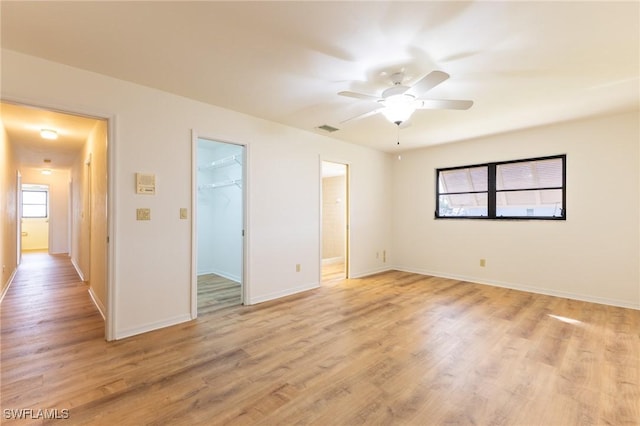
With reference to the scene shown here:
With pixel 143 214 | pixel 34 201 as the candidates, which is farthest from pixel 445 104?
pixel 34 201

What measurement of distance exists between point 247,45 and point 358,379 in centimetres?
266

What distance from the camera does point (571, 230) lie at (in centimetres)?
410

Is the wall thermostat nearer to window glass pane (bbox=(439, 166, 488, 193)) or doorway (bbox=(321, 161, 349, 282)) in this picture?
doorway (bbox=(321, 161, 349, 282))

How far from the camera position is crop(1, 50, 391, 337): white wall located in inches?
104

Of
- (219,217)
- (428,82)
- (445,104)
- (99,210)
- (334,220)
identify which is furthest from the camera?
(334,220)

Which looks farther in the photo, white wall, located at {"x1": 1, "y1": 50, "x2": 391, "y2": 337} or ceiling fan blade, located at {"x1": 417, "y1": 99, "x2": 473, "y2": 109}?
white wall, located at {"x1": 1, "y1": 50, "x2": 391, "y2": 337}

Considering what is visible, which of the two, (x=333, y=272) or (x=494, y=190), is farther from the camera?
(x=333, y=272)

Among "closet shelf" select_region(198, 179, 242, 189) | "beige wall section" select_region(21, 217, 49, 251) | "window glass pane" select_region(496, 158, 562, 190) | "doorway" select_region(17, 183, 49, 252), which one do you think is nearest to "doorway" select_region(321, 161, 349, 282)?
"closet shelf" select_region(198, 179, 242, 189)

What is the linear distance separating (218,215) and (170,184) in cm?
263

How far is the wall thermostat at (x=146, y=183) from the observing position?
294 cm

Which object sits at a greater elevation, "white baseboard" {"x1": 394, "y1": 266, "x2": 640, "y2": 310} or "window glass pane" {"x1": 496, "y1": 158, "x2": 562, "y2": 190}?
"window glass pane" {"x1": 496, "y1": 158, "x2": 562, "y2": 190}

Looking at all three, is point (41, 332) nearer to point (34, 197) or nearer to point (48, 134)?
point (48, 134)

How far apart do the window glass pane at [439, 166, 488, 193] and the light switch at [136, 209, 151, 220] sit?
4.91m

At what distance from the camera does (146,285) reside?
2986 mm
